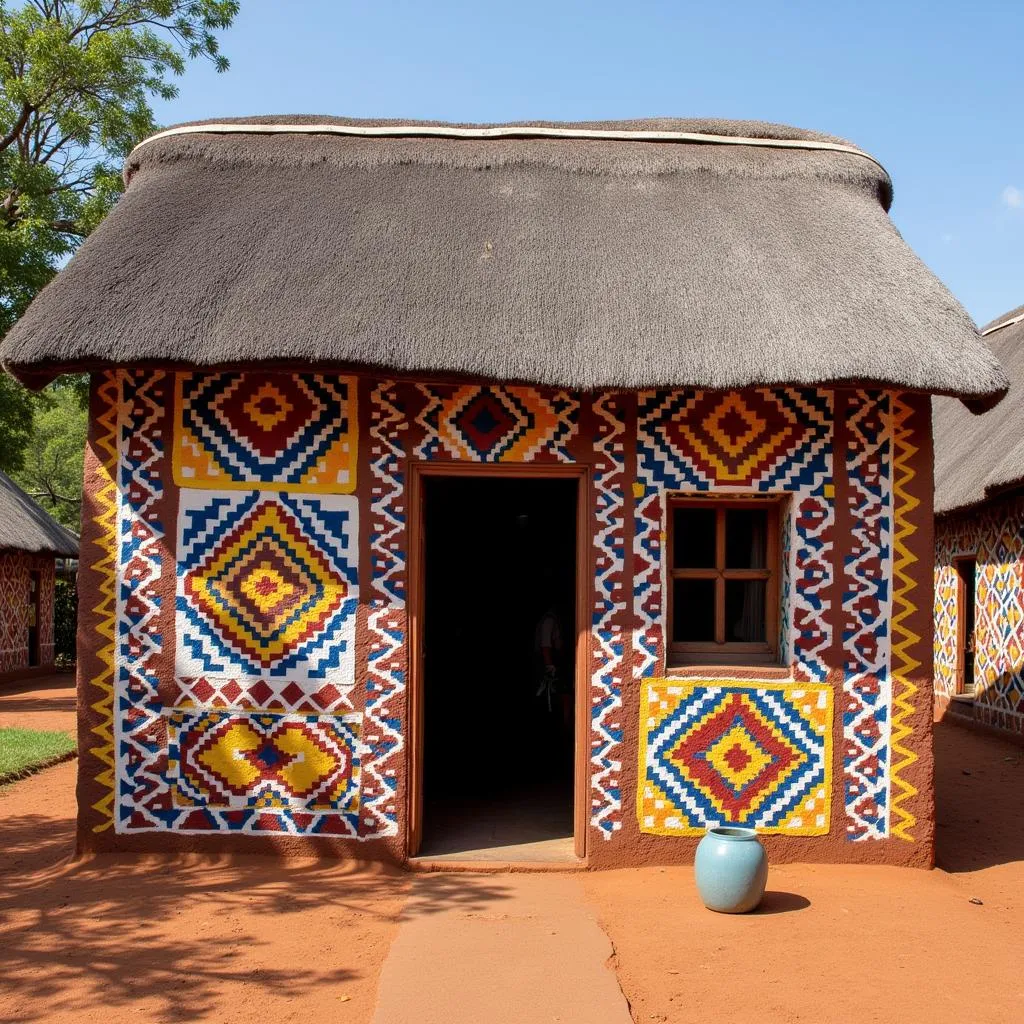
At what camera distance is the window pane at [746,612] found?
22.0ft

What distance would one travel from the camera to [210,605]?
20.3 feet

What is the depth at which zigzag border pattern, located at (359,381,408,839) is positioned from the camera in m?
6.11

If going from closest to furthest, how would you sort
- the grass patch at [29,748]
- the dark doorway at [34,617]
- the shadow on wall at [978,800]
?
the shadow on wall at [978,800] → the grass patch at [29,748] → the dark doorway at [34,617]

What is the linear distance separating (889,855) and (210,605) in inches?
174

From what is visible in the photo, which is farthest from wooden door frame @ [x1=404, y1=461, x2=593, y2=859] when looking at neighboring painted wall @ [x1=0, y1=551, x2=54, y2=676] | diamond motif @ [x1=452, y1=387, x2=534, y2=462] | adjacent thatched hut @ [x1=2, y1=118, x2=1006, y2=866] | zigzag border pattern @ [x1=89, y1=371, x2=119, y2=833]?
neighboring painted wall @ [x1=0, y1=551, x2=54, y2=676]

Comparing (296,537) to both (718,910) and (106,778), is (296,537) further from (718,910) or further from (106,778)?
(718,910)

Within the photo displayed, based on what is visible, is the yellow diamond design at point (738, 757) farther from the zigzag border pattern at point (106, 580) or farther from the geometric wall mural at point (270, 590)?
the zigzag border pattern at point (106, 580)

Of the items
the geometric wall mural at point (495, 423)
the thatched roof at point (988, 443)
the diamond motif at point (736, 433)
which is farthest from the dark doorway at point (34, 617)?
the diamond motif at point (736, 433)

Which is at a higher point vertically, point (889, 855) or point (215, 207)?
point (215, 207)

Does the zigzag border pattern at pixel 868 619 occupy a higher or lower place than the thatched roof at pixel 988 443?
lower

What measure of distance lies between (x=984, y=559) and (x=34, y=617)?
654 inches

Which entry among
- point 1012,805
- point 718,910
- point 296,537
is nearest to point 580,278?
point 296,537

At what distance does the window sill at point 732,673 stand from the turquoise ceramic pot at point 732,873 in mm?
1061

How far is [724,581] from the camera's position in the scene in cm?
663
